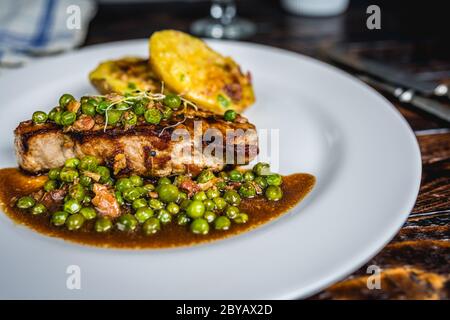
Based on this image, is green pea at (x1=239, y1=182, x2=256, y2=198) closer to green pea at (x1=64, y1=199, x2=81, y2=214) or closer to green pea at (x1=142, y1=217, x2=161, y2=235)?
green pea at (x1=142, y1=217, x2=161, y2=235)

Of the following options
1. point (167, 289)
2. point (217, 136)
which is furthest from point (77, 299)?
point (217, 136)

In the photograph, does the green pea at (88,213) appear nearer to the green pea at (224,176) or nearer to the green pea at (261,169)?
the green pea at (224,176)

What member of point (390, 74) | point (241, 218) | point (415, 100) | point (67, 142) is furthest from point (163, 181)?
point (390, 74)

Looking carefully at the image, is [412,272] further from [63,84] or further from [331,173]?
[63,84]

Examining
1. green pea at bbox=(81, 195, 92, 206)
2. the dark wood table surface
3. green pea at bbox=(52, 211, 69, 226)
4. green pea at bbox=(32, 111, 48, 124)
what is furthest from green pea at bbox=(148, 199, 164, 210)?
the dark wood table surface

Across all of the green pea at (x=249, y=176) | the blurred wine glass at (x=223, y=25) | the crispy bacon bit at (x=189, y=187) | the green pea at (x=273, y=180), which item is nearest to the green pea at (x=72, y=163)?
the crispy bacon bit at (x=189, y=187)
